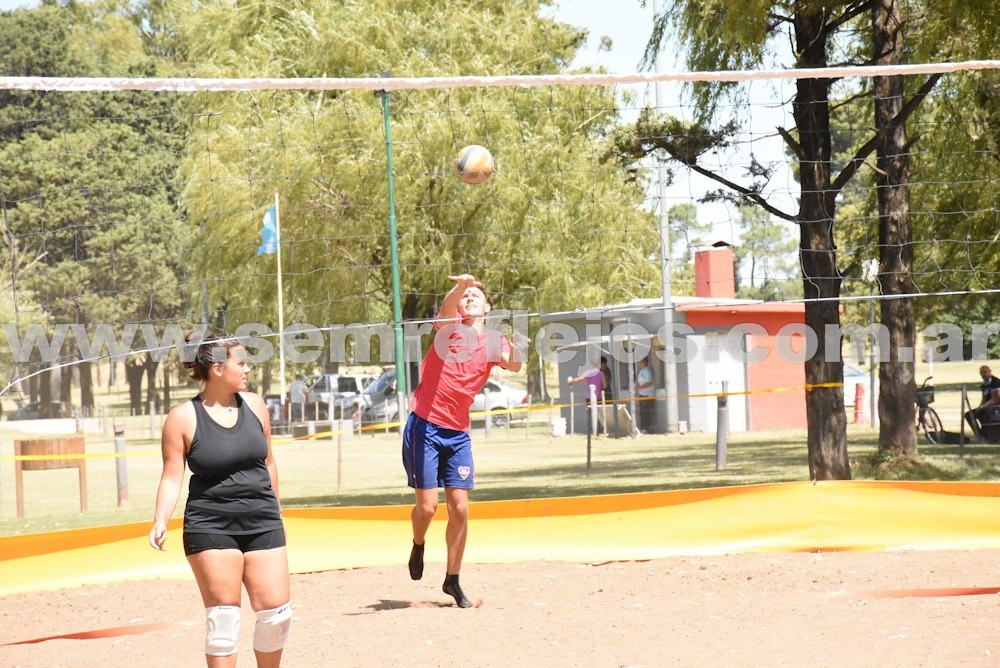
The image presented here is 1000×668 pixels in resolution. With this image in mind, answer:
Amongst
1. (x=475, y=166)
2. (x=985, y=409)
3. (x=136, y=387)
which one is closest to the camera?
(x=475, y=166)

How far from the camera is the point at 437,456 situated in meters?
6.07

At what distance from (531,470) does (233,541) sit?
11933mm

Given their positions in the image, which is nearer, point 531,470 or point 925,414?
point 531,470

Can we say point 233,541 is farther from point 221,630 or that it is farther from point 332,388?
point 332,388

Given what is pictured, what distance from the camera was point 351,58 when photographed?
20.2 meters

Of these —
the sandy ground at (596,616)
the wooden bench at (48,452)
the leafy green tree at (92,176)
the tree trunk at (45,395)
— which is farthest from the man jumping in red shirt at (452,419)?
the tree trunk at (45,395)

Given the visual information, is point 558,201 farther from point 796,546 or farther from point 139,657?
point 139,657

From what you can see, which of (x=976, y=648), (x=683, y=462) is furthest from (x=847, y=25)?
(x=976, y=648)

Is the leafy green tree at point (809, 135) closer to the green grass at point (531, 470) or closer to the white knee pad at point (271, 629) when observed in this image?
the green grass at point (531, 470)

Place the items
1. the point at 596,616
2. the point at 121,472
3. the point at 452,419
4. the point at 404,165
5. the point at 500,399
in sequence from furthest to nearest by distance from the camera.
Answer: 1. the point at 500,399
2. the point at 404,165
3. the point at 121,472
4. the point at 452,419
5. the point at 596,616

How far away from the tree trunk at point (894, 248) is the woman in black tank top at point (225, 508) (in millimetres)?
8949

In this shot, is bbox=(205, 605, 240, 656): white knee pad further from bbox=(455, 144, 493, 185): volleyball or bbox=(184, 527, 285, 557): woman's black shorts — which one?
bbox=(455, 144, 493, 185): volleyball

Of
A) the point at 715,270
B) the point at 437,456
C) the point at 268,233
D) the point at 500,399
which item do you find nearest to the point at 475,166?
the point at 437,456

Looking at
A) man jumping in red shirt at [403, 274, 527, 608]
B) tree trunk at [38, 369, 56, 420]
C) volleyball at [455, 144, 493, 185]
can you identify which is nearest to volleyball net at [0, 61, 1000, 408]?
volleyball at [455, 144, 493, 185]
